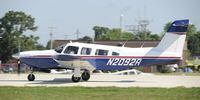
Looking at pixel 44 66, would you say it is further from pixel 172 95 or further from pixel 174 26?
pixel 172 95

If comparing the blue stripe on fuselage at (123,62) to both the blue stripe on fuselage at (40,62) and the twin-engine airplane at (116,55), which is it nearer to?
the twin-engine airplane at (116,55)

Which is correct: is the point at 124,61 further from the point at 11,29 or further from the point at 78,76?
the point at 11,29

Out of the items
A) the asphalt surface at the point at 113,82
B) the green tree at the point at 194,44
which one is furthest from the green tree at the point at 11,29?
the green tree at the point at 194,44

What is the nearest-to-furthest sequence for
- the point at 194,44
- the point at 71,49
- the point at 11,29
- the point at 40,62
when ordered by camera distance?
the point at 71,49
the point at 40,62
the point at 11,29
the point at 194,44

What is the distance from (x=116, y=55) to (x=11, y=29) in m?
50.8

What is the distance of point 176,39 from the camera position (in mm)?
26281

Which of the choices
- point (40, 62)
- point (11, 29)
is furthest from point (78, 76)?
point (11, 29)

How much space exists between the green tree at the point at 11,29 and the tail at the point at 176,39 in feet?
152

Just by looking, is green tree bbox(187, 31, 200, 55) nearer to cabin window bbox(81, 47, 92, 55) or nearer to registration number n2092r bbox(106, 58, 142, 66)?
registration number n2092r bbox(106, 58, 142, 66)

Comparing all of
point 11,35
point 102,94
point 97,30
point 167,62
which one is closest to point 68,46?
point 167,62

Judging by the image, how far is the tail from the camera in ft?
85.5

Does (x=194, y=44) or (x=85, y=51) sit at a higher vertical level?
(x=85, y=51)

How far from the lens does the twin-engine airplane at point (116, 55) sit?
26.0 metres

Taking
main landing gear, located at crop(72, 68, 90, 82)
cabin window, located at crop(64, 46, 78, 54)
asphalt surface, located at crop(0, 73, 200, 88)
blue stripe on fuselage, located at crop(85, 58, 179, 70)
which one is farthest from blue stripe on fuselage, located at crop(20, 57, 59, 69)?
blue stripe on fuselage, located at crop(85, 58, 179, 70)
